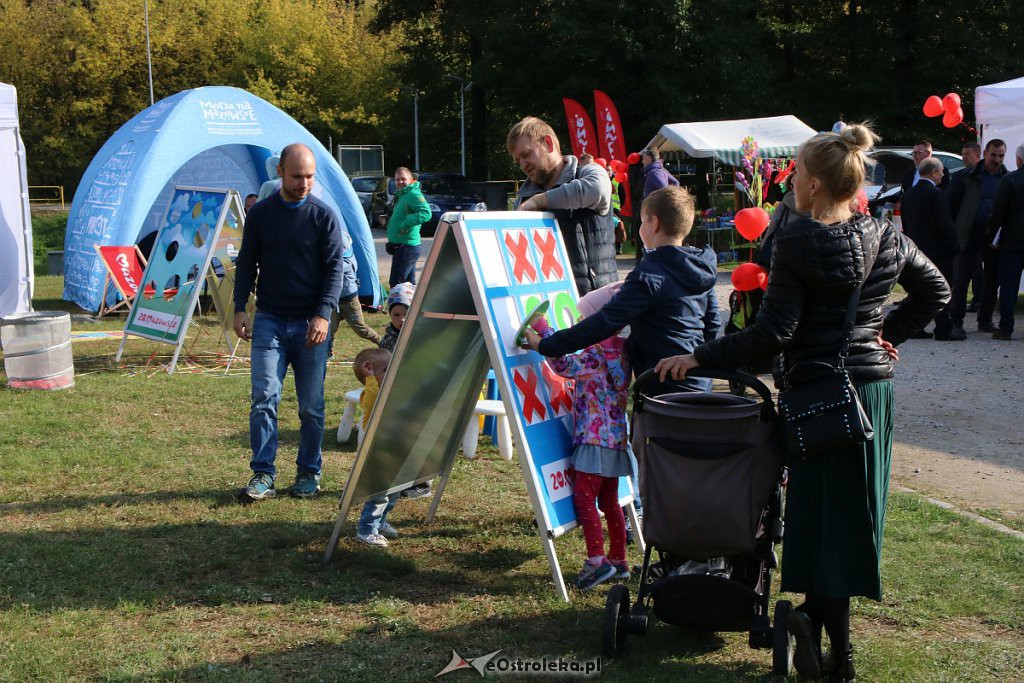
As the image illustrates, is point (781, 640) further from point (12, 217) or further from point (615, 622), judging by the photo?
point (12, 217)

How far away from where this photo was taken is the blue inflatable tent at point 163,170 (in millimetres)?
13727

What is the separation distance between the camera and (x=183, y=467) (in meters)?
6.80

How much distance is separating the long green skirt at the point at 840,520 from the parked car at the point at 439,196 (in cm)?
2773

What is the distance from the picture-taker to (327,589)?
15.5 feet

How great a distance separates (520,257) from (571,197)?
0.59 metres

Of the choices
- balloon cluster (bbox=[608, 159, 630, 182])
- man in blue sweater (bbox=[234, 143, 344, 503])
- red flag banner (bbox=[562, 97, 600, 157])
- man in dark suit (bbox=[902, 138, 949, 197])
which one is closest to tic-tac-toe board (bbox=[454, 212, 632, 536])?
man in blue sweater (bbox=[234, 143, 344, 503])

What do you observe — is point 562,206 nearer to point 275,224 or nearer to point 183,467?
point 275,224

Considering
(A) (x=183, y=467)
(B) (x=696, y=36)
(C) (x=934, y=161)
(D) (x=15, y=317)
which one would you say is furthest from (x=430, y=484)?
(B) (x=696, y=36)

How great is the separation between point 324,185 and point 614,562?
10.4 meters

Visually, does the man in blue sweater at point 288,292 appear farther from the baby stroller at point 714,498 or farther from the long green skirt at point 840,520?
the long green skirt at point 840,520

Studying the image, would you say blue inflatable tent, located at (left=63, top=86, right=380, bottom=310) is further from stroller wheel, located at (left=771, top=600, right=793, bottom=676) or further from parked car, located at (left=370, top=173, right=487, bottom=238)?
parked car, located at (left=370, top=173, right=487, bottom=238)

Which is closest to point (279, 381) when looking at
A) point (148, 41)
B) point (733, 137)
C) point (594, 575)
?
point (594, 575)

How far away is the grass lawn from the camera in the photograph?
13.0 ft

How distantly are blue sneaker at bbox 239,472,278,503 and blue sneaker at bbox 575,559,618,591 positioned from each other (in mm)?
2134
